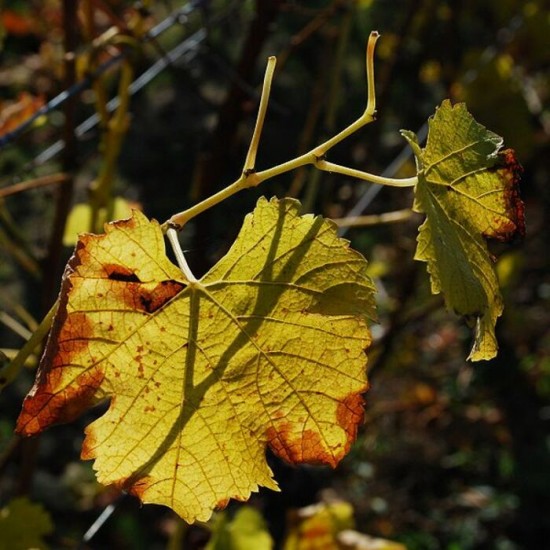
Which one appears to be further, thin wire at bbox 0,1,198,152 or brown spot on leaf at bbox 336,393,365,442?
thin wire at bbox 0,1,198,152

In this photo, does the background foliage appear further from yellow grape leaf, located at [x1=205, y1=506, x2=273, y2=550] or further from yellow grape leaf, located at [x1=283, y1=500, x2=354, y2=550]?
yellow grape leaf, located at [x1=205, y1=506, x2=273, y2=550]

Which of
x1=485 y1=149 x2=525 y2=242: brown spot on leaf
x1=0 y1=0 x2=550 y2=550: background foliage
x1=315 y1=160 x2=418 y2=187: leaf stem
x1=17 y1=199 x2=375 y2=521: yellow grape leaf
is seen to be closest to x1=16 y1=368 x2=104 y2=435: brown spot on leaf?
x1=17 y1=199 x2=375 y2=521: yellow grape leaf

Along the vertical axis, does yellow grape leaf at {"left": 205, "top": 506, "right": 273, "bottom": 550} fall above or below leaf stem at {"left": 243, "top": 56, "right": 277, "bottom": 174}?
below

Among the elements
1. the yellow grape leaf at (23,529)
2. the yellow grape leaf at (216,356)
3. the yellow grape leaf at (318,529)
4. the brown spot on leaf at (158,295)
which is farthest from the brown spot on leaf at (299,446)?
the yellow grape leaf at (318,529)

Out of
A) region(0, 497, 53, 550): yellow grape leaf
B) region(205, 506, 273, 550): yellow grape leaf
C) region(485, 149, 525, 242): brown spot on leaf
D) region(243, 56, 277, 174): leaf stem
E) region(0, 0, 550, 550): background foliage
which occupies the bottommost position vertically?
region(0, 0, 550, 550): background foliage

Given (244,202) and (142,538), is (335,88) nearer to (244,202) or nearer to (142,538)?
(244,202)

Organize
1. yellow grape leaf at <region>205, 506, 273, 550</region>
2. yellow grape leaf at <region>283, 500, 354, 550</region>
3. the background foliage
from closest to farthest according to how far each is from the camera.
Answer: yellow grape leaf at <region>205, 506, 273, 550</region> → yellow grape leaf at <region>283, 500, 354, 550</region> → the background foliage

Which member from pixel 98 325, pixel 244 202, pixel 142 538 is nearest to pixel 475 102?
pixel 244 202

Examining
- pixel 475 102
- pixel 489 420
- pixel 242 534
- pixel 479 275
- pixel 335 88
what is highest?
pixel 479 275
